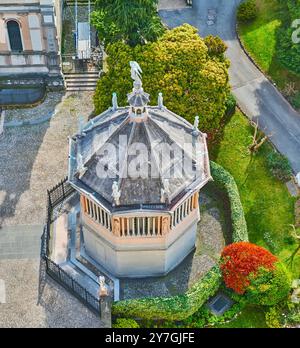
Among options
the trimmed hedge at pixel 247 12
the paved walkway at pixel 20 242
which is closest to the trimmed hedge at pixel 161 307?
the paved walkway at pixel 20 242

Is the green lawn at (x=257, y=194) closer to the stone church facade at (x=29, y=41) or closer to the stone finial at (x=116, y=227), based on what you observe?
the stone finial at (x=116, y=227)

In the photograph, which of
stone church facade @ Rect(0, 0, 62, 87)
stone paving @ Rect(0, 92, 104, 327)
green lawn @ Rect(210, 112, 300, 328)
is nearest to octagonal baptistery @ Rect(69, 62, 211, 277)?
stone paving @ Rect(0, 92, 104, 327)

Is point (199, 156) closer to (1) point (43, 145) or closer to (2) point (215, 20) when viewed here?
(1) point (43, 145)

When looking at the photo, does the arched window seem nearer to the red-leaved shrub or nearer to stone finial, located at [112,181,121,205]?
stone finial, located at [112,181,121,205]
